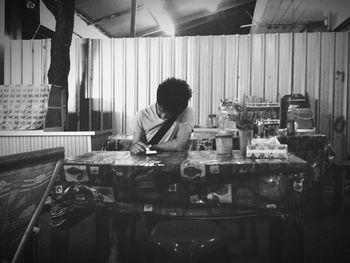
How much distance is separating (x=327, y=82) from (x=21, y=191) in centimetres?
538

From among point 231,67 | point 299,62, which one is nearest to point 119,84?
point 231,67

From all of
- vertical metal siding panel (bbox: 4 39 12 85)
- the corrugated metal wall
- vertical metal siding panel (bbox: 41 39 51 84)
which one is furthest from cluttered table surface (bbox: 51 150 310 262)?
vertical metal siding panel (bbox: 4 39 12 85)

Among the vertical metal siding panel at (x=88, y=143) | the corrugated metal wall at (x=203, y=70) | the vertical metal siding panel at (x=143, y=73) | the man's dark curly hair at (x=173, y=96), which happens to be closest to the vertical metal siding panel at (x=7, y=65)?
the corrugated metal wall at (x=203, y=70)

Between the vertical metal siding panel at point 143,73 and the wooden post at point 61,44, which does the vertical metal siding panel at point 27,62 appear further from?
the vertical metal siding panel at point 143,73

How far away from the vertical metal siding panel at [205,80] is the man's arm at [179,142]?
7.00ft

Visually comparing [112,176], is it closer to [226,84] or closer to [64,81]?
[64,81]

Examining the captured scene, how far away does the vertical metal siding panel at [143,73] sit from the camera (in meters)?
5.74

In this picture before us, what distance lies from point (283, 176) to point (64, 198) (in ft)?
4.94

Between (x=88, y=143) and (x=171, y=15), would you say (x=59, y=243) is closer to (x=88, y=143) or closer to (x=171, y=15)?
(x=88, y=143)

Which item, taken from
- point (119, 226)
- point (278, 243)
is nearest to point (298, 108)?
point (278, 243)

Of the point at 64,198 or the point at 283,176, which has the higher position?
the point at 283,176

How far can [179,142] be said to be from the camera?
337 centimetres

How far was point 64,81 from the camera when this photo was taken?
5.01 meters

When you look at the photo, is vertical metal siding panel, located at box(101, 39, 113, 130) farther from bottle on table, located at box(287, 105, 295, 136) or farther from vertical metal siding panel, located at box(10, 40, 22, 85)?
bottle on table, located at box(287, 105, 295, 136)
